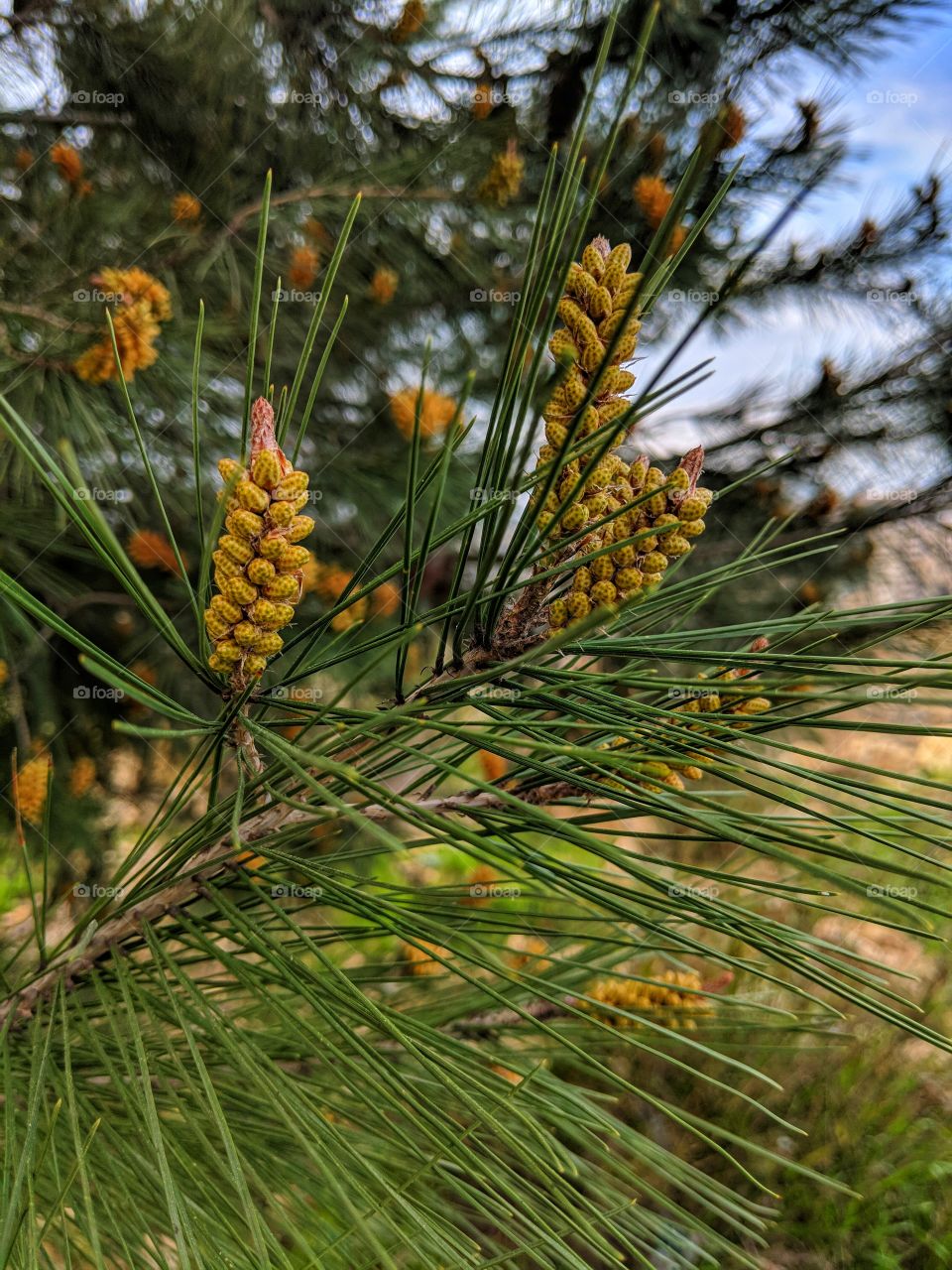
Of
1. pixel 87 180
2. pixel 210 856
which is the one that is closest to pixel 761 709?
pixel 210 856

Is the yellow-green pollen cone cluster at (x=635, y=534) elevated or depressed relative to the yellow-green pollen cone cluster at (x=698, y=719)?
elevated

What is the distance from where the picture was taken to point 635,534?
0.29 meters

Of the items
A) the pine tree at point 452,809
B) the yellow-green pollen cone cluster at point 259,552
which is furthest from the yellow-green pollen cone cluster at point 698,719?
the yellow-green pollen cone cluster at point 259,552

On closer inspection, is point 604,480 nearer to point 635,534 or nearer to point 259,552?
point 635,534

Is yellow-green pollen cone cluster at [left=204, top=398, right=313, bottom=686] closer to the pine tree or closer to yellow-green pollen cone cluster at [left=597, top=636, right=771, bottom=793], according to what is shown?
the pine tree

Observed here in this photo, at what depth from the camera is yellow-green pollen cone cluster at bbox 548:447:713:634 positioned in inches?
11.5

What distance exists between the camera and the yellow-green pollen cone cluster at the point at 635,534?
293mm

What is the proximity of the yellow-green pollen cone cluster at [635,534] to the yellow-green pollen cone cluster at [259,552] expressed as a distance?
100mm

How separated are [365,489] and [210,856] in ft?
2.44

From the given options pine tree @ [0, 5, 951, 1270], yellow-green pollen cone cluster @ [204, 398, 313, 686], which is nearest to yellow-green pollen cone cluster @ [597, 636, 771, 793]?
pine tree @ [0, 5, 951, 1270]

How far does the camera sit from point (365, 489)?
41.4 inches

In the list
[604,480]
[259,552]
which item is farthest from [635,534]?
[259,552]

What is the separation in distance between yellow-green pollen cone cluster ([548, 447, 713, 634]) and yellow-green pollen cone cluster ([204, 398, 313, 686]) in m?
0.10

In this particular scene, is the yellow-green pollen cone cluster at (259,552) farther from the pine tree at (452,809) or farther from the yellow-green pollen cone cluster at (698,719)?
the yellow-green pollen cone cluster at (698,719)
